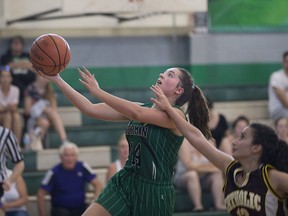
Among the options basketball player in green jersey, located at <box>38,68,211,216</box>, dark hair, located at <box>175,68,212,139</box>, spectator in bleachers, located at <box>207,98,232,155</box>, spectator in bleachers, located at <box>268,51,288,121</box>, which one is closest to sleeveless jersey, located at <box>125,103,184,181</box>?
basketball player in green jersey, located at <box>38,68,211,216</box>

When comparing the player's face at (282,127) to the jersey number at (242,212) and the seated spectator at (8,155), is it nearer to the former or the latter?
the seated spectator at (8,155)

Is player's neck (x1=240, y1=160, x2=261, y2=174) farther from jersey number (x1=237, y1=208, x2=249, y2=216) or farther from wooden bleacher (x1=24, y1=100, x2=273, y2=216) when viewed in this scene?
wooden bleacher (x1=24, y1=100, x2=273, y2=216)

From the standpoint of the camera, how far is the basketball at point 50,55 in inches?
239

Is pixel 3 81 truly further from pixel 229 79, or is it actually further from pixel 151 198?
pixel 151 198

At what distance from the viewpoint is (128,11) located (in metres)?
11.2

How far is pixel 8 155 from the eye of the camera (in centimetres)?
823

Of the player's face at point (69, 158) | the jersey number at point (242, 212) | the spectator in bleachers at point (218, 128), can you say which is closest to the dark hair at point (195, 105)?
the jersey number at point (242, 212)

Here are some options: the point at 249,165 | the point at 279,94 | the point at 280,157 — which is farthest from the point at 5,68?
the point at 280,157

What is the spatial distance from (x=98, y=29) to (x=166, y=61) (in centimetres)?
109

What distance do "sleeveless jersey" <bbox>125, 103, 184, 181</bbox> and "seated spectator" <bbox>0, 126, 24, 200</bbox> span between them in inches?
82.0

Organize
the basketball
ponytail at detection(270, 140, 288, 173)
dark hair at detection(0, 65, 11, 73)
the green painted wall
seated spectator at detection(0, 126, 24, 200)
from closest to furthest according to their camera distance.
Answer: ponytail at detection(270, 140, 288, 173) < the basketball < seated spectator at detection(0, 126, 24, 200) < dark hair at detection(0, 65, 11, 73) < the green painted wall

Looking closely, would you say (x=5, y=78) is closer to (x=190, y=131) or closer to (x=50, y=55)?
(x=50, y=55)

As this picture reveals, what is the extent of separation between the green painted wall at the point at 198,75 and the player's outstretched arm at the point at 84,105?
17.3 ft

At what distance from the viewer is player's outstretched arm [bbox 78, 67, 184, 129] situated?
19.0 feet
